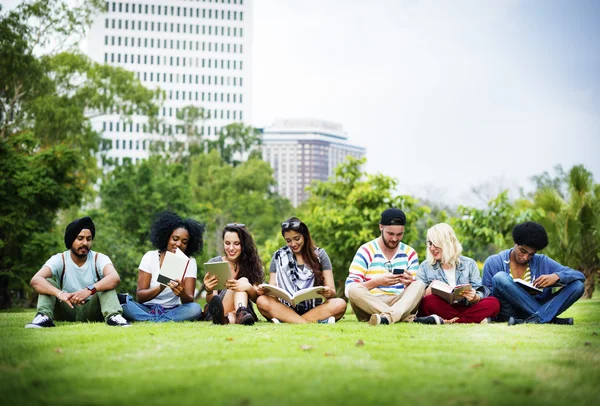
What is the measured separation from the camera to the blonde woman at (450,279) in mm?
7961

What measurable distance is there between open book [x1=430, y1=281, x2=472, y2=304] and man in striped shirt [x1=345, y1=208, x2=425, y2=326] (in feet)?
0.65

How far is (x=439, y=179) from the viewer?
205ft

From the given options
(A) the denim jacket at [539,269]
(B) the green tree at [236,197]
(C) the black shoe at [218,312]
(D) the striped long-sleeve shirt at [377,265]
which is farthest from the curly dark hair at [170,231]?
(B) the green tree at [236,197]

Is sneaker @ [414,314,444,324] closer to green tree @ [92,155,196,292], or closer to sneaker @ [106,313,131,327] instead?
sneaker @ [106,313,131,327]

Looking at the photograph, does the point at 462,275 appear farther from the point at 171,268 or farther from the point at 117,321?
the point at 117,321

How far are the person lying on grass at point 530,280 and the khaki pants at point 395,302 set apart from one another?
991 mm

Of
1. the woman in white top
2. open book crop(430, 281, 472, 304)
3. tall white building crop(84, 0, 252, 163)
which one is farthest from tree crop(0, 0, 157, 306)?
tall white building crop(84, 0, 252, 163)

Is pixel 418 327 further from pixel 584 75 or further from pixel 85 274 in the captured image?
pixel 584 75

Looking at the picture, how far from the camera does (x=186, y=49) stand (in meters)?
97.6

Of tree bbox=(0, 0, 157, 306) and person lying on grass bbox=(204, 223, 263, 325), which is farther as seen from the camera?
tree bbox=(0, 0, 157, 306)

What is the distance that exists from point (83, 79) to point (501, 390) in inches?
1284

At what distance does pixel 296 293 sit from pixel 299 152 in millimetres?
119732

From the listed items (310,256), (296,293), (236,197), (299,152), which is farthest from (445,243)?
(299,152)

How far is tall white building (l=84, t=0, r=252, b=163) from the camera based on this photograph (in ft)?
315
